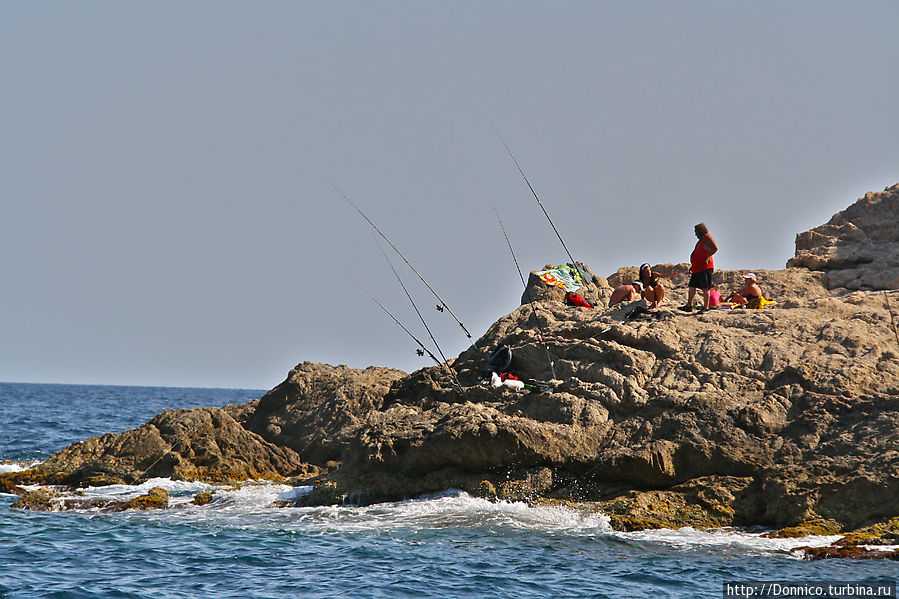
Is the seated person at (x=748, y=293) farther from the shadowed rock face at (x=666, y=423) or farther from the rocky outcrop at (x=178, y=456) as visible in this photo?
the rocky outcrop at (x=178, y=456)

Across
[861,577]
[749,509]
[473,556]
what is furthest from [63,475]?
[861,577]

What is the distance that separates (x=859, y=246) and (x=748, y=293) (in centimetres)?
334

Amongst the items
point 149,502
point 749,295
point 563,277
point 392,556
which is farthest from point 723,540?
point 149,502

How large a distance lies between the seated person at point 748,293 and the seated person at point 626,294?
1670mm

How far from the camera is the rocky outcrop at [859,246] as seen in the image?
1662 cm

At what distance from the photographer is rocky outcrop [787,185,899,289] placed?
54.5 ft

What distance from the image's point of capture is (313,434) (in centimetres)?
1845

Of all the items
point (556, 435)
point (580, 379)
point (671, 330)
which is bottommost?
point (556, 435)

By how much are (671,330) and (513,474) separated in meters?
3.48

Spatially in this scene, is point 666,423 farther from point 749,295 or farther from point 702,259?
point 749,295

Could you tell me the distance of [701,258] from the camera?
47.3ft

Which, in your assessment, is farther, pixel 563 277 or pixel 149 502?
pixel 563 277

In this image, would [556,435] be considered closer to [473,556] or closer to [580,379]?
[580,379]

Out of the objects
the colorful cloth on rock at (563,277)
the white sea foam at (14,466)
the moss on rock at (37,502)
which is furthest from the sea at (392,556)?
the colorful cloth on rock at (563,277)
